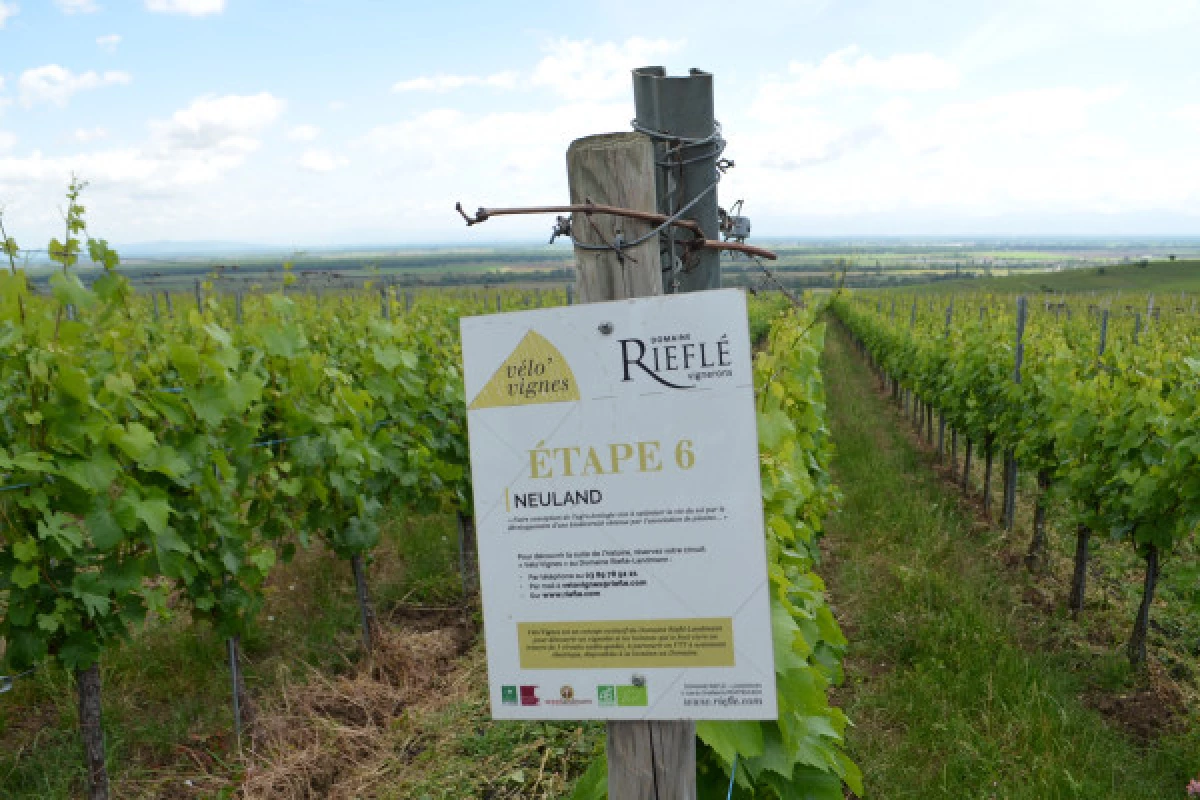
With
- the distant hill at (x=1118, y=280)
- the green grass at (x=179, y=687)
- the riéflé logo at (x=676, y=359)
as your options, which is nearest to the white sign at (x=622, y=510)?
the riéflé logo at (x=676, y=359)

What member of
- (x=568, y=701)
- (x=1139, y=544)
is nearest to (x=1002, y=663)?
(x=1139, y=544)

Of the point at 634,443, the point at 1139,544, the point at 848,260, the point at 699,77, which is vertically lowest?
the point at 1139,544

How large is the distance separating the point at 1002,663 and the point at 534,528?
387cm

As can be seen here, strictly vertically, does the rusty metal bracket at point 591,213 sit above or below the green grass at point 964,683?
above

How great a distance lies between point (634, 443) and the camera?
1.59 meters

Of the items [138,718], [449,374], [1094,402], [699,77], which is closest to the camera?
[699,77]

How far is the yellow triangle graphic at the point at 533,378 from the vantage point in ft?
5.29

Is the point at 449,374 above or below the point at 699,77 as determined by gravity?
below

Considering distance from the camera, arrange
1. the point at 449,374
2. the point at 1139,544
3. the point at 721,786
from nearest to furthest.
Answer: the point at 721,786
the point at 1139,544
the point at 449,374

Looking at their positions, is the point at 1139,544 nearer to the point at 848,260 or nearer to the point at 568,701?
the point at 848,260

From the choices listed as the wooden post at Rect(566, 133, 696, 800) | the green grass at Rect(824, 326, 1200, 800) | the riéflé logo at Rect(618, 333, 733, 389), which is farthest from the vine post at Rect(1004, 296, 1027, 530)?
Answer: the riéflé logo at Rect(618, 333, 733, 389)

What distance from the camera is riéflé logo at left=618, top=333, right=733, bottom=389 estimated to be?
1532 millimetres

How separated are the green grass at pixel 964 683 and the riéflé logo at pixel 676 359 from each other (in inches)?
114

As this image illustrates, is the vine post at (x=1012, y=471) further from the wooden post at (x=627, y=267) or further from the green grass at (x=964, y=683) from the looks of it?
the wooden post at (x=627, y=267)
